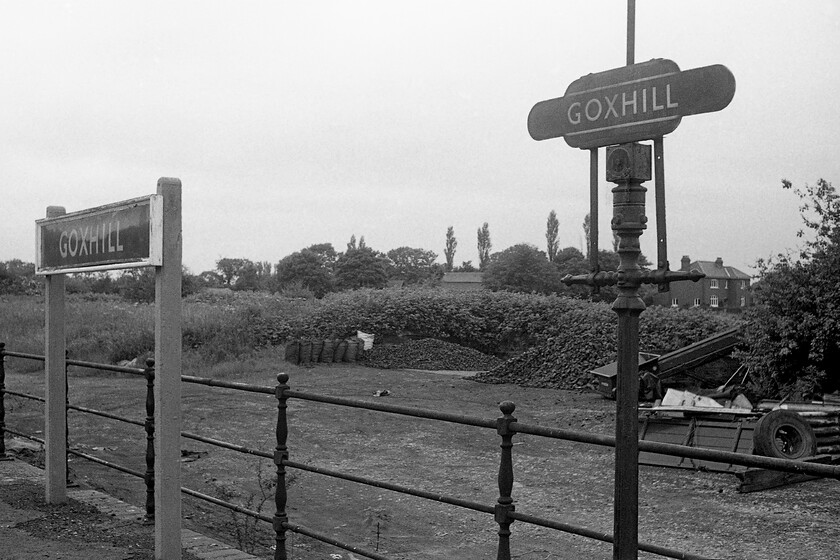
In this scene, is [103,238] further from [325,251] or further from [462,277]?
[462,277]

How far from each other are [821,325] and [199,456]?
10455mm

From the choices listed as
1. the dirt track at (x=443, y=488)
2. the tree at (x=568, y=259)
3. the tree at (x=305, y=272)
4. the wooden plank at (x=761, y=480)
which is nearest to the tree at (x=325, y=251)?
the tree at (x=305, y=272)

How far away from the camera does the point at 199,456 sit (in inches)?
455

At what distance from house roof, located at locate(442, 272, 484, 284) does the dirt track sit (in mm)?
90111

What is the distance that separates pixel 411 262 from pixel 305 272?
2591 cm

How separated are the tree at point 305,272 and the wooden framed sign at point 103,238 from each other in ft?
243

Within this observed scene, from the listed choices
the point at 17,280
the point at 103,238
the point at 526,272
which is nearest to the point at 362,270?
the point at 526,272

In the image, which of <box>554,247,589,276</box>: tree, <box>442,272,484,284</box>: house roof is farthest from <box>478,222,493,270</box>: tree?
<box>554,247,589,276</box>: tree

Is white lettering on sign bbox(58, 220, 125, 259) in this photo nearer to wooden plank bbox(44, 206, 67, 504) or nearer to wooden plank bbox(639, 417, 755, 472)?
wooden plank bbox(44, 206, 67, 504)

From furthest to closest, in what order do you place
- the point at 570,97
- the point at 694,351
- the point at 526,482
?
the point at 694,351 < the point at 526,482 < the point at 570,97

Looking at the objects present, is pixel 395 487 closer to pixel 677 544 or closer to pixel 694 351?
pixel 677 544

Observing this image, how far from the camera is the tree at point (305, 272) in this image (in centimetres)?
8212

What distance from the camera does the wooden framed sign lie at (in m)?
4.89

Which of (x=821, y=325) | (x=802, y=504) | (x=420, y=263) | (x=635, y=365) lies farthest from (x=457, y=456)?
(x=420, y=263)
